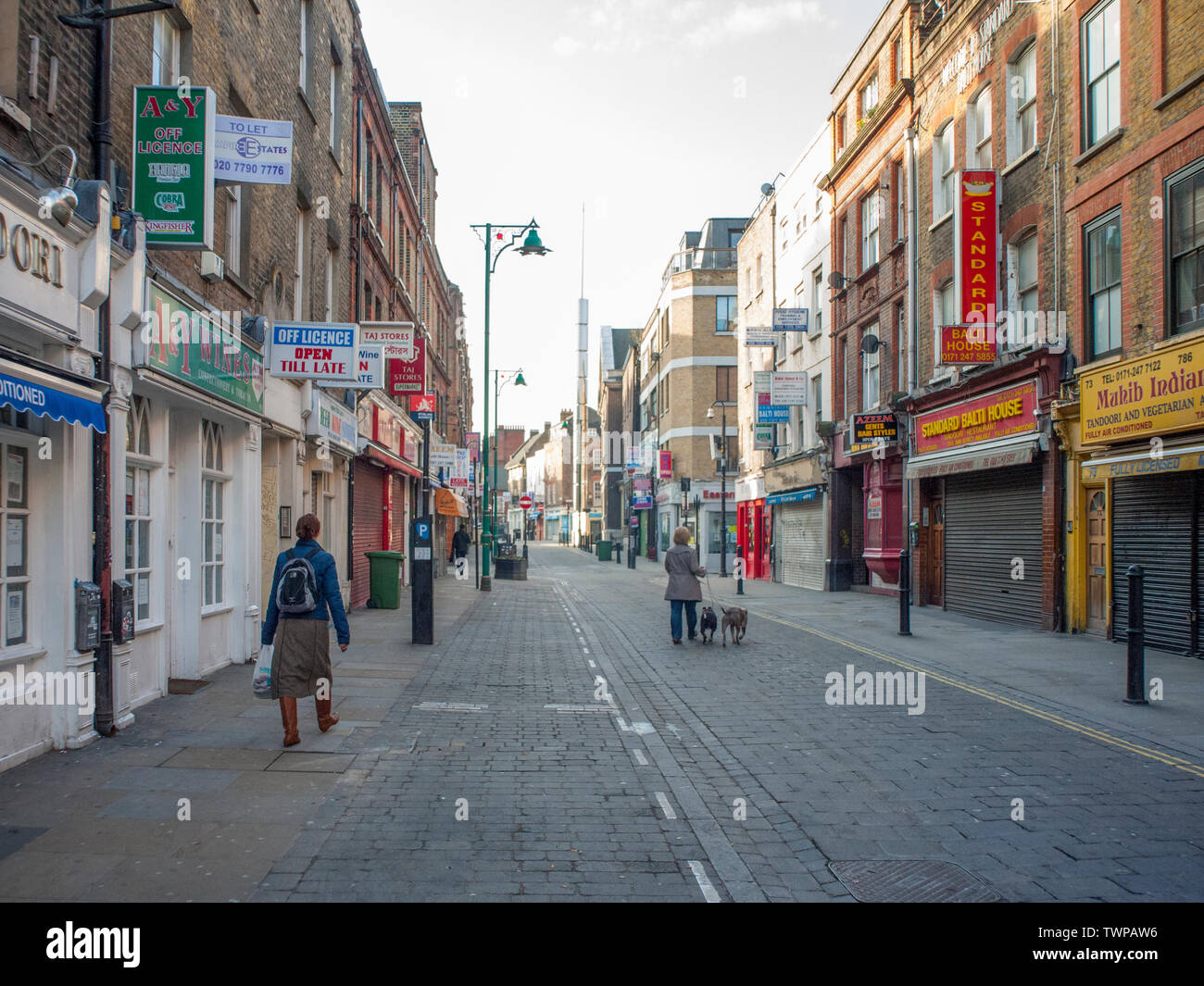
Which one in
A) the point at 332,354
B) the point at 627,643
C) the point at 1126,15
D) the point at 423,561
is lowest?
the point at 627,643

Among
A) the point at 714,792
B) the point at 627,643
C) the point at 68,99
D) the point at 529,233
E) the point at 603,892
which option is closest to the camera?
the point at 603,892

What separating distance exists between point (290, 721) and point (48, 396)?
113 inches

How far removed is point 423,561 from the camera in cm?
1373

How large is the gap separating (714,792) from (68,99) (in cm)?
681

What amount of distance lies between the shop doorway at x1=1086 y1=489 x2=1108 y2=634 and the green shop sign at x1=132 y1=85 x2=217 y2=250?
41.1ft

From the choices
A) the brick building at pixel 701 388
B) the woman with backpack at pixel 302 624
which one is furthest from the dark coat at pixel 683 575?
the brick building at pixel 701 388

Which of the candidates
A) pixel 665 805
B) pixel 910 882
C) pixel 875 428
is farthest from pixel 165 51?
pixel 875 428

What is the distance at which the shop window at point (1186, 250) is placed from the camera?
38.5 ft

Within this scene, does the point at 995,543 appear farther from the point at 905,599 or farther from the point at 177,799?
the point at 177,799

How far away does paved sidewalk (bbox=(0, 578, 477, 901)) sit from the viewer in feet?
14.6

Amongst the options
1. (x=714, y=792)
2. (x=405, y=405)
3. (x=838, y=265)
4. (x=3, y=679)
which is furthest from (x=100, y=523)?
(x=838, y=265)

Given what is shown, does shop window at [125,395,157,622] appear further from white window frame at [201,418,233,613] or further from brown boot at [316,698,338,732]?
brown boot at [316,698,338,732]

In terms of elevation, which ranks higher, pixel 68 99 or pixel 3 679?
pixel 68 99

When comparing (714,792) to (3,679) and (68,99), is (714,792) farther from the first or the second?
(68,99)
